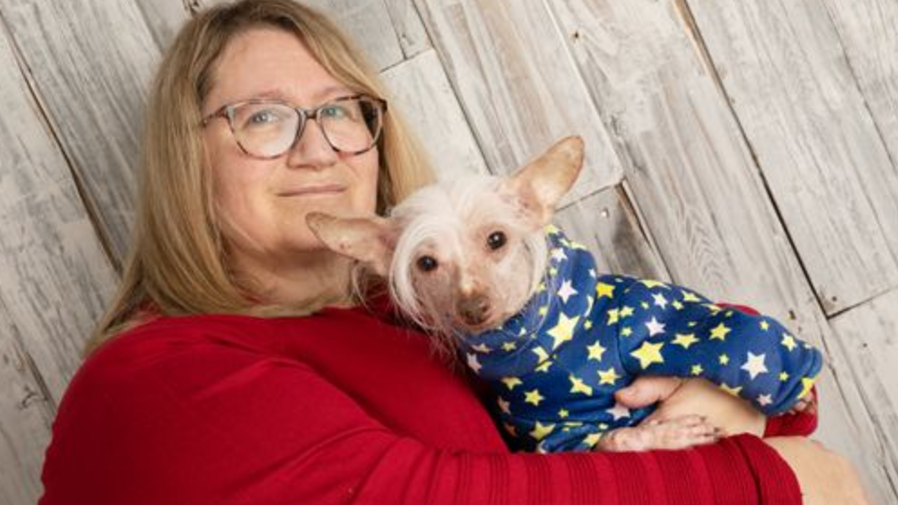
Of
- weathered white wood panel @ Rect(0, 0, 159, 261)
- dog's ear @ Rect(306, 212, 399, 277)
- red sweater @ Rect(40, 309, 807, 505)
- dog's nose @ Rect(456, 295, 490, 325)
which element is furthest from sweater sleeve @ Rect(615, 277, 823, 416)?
weathered white wood panel @ Rect(0, 0, 159, 261)

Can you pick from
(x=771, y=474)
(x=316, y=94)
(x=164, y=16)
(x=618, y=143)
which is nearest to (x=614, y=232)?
(x=618, y=143)

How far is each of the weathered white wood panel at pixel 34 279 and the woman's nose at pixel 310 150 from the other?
0.66 metres

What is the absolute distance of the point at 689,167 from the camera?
2102mm

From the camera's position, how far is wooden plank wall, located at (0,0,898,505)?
2.06 meters

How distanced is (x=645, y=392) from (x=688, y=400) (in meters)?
0.07

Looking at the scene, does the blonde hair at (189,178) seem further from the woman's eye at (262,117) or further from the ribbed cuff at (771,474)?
the ribbed cuff at (771,474)

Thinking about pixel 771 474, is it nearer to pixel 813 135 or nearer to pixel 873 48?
pixel 813 135

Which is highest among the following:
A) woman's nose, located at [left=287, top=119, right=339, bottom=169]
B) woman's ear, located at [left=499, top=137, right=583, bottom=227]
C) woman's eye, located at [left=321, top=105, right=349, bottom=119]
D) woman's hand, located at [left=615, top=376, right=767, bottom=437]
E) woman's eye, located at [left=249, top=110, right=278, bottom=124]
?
woman's eye, located at [left=249, top=110, right=278, bottom=124]

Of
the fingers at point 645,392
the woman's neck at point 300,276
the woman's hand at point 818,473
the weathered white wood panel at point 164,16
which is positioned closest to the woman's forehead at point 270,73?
the woman's neck at point 300,276

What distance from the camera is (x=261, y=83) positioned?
1702mm

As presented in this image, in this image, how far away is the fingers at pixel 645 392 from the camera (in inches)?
58.6

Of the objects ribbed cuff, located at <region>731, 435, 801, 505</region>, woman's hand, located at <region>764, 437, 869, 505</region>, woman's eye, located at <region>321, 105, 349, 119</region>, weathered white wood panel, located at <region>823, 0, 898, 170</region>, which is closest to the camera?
ribbed cuff, located at <region>731, 435, 801, 505</region>

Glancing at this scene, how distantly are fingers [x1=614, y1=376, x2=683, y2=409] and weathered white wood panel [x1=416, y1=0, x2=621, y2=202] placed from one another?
704mm

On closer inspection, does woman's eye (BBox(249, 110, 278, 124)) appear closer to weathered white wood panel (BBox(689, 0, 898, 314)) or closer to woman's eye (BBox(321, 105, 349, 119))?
woman's eye (BBox(321, 105, 349, 119))
